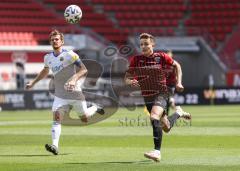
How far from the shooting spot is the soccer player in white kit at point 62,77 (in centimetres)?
1320

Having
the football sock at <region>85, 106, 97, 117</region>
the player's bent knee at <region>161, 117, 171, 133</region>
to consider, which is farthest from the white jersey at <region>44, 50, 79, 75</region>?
the player's bent knee at <region>161, 117, 171, 133</region>

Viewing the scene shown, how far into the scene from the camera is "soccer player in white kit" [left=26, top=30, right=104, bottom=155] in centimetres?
1320

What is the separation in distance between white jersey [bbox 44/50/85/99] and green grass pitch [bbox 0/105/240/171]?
1178 millimetres

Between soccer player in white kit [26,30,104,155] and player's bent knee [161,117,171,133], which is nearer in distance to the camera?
player's bent knee [161,117,171,133]

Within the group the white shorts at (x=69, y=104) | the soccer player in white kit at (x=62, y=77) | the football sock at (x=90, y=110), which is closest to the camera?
the soccer player in white kit at (x=62, y=77)

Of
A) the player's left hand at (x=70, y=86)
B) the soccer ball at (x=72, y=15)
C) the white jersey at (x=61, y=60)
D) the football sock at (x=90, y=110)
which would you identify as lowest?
the football sock at (x=90, y=110)

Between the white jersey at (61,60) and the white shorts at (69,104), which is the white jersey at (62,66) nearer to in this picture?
the white jersey at (61,60)

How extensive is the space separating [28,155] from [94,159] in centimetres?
149

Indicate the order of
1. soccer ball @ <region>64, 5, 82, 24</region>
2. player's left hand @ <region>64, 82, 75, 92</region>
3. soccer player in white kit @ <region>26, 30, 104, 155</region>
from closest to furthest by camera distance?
player's left hand @ <region>64, 82, 75, 92</region> < soccer player in white kit @ <region>26, 30, 104, 155</region> < soccer ball @ <region>64, 5, 82, 24</region>

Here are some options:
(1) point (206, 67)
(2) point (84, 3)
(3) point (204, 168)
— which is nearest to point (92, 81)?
(1) point (206, 67)

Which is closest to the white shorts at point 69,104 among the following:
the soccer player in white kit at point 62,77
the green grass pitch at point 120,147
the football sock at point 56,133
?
the soccer player in white kit at point 62,77

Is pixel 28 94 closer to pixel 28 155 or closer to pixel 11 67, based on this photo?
pixel 11 67

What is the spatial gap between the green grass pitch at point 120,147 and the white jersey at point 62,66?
1.18 metres

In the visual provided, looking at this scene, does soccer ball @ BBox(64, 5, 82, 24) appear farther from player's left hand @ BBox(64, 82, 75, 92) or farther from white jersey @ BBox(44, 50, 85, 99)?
player's left hand @ BBox(64, 82, 75, 92)
